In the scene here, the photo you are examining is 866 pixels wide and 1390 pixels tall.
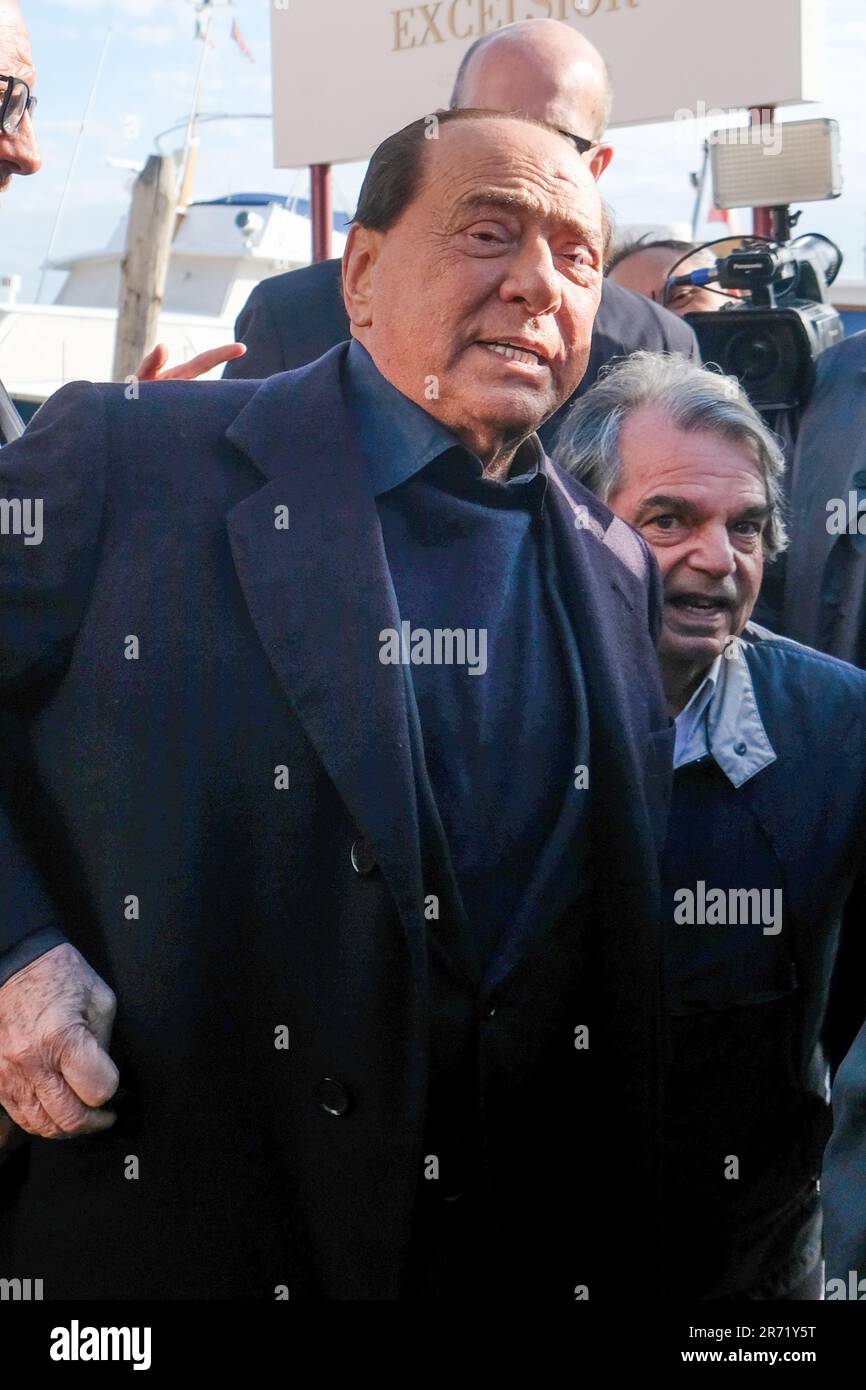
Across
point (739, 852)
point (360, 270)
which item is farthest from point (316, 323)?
point (739, 852)

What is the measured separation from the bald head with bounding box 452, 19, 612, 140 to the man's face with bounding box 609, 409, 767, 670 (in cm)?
50

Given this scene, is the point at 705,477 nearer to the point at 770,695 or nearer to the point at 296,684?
the point at 770,695

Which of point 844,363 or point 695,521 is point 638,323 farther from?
point 695,521

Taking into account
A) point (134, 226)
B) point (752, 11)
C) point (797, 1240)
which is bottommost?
point (797, 1240)

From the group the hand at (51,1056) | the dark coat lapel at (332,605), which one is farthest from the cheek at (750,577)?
the hand at (51,1056)

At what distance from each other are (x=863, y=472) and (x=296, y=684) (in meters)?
Answer: 1.04

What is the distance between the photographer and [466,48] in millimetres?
2486

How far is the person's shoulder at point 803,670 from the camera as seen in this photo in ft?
6.06

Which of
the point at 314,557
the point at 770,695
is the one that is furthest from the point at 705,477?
the point at 314,557

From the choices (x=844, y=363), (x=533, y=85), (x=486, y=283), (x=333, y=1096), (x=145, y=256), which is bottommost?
(x=333, y=1096)

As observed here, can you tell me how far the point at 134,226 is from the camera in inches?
179

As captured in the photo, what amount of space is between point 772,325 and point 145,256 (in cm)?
280

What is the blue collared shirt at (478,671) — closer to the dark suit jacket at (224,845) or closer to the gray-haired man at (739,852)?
the dark suit jacket at (224,845)

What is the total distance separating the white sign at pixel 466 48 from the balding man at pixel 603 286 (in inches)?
8.7
